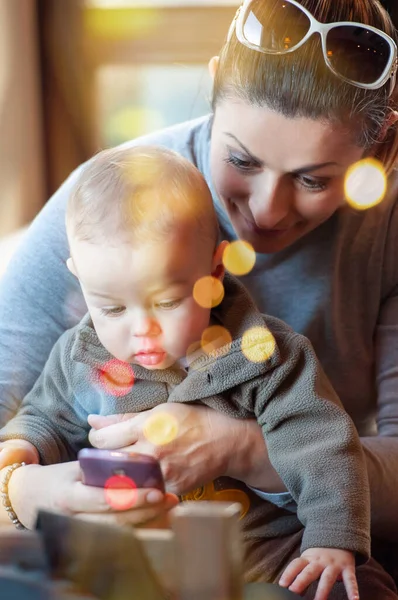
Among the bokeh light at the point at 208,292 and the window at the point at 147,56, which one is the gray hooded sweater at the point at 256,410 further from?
the window at the point at 147,56

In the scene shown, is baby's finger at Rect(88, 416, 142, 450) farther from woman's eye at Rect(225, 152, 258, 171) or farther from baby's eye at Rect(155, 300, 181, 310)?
woman's eye at Rect(225, 152, 258, 171)

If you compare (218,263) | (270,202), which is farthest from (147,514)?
(270,202)

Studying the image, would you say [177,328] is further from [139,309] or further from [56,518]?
[56,518]

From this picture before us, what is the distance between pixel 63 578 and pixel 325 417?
428 mm

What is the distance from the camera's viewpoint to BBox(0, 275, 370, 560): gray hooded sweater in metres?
0.87

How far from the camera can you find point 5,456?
3.00 ft

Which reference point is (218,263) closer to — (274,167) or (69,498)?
(274,167)

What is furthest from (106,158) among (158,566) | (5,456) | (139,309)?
(158,566)

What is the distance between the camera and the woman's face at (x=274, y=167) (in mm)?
961

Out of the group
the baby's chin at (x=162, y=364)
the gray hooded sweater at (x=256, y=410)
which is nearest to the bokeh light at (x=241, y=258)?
the gray hooded sweater at (x=256, y=410)

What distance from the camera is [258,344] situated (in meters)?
0.91

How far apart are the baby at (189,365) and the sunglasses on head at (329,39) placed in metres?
0.22

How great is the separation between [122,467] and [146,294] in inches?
9.7

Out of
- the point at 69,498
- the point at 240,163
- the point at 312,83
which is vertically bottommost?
the point at 69,498
